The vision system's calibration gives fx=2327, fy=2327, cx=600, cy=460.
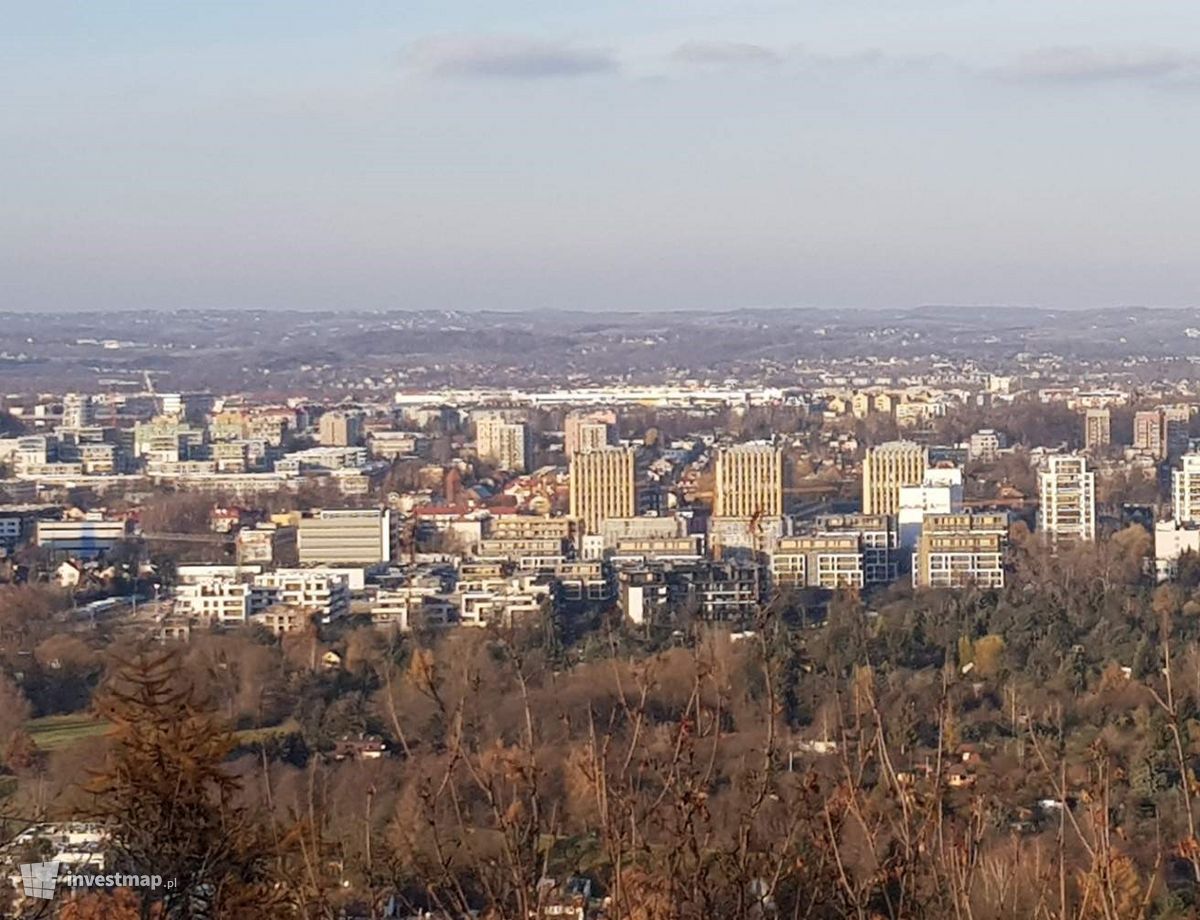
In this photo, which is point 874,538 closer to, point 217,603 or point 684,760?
point 217,603

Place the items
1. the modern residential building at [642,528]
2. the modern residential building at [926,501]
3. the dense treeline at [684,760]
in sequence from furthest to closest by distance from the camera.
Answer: the modern residential building at [926,501] → the modern residential building at [642,528] → the dense treeline at [684,760]

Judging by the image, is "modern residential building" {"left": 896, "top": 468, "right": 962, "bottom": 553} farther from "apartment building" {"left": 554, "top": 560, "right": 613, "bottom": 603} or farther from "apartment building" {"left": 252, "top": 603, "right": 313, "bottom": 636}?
"apartment building" {"left": 252, "top": 603, "right": 313, "bottom": 636}

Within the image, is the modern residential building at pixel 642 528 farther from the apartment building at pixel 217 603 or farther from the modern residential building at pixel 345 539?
the apartment building at pixel 217 603

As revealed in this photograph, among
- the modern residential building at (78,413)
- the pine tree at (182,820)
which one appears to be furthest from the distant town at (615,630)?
the modern residential building at (78,413)

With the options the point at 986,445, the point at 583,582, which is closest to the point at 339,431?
the point at 986,445

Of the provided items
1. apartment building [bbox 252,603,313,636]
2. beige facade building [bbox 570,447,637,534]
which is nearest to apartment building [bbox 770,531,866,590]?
beige facade building [bbox 570,447,637,534]

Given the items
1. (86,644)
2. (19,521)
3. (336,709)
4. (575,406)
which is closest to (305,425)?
(575,406)

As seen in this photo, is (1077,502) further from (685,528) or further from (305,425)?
(305,425)
